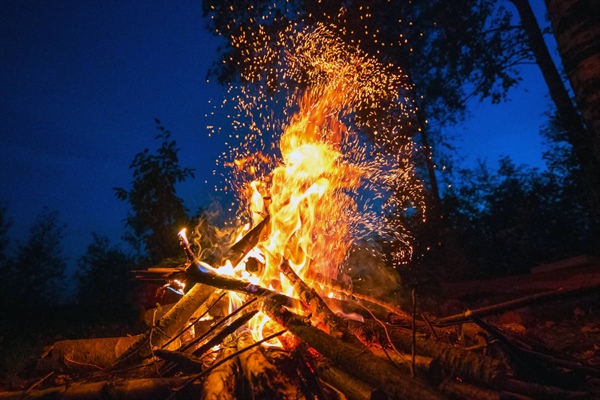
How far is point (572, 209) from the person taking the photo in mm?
12039

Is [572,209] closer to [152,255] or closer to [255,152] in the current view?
[255,152]

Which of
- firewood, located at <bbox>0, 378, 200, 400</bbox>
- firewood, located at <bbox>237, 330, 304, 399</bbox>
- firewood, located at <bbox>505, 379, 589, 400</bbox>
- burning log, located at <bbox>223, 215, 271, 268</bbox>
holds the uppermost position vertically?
burning log, located at <bbox>223, 215, 271, 268</bbox>

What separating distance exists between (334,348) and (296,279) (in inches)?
76.4

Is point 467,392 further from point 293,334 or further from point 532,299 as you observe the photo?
point 293,334

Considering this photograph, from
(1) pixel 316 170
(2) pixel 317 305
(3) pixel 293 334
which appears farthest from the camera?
(1) pixel 316 170

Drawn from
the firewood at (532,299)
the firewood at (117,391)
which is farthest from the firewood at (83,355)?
the firewood at (532,299)

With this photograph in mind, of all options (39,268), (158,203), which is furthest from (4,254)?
(158,203)

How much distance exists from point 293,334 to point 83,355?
8.81 feet

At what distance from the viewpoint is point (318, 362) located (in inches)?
127

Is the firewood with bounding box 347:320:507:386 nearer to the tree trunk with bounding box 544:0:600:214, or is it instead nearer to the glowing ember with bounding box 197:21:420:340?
the glowing ember with bounding box 197:21:420:340

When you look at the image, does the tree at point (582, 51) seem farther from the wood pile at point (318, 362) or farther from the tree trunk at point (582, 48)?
the wood pile at point (318, 362)

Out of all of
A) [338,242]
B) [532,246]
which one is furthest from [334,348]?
[532,246]

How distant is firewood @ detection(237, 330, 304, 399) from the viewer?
9.80 ft

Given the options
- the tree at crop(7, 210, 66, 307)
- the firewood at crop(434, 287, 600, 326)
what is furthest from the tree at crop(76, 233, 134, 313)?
the firewood at crop(434, 287, 600, 326)
